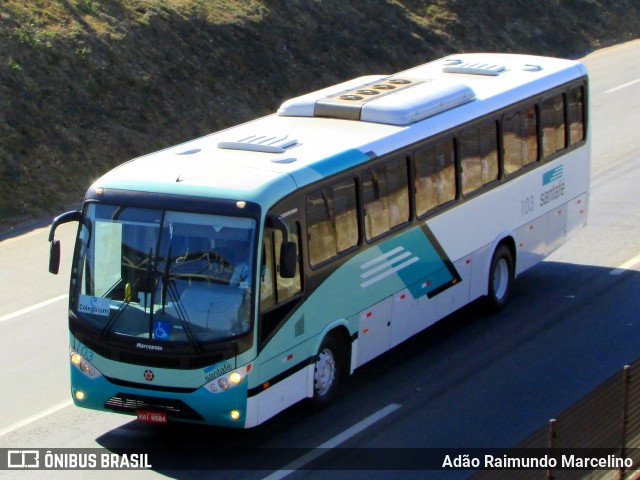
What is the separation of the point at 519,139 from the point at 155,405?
6908 millimetres

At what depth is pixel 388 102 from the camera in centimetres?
1311

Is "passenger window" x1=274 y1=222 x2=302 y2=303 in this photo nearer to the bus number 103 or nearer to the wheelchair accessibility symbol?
the wheelchair accessibility symbol

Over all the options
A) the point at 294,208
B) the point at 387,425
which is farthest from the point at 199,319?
the point at 387,425

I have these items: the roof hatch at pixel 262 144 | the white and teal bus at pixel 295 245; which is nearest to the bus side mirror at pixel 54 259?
the white and teal bus at pixel 295 245

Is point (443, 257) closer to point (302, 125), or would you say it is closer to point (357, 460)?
point (302, 125)

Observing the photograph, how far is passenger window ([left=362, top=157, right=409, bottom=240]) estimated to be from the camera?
12.2 metres

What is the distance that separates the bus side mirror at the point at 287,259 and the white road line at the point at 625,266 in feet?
24.8

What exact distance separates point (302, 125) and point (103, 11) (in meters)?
13.8

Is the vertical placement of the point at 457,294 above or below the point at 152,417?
below

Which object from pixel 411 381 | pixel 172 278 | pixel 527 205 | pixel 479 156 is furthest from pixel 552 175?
pixel 172 278

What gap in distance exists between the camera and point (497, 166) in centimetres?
1470

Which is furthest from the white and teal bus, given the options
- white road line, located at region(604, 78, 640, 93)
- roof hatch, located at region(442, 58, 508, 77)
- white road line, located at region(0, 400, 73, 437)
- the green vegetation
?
white road line, located at region(604, 78, 640, 93)

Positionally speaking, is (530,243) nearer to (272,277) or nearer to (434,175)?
(434,175)

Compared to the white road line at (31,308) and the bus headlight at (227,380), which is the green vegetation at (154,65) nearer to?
the white road line at (31,308)
